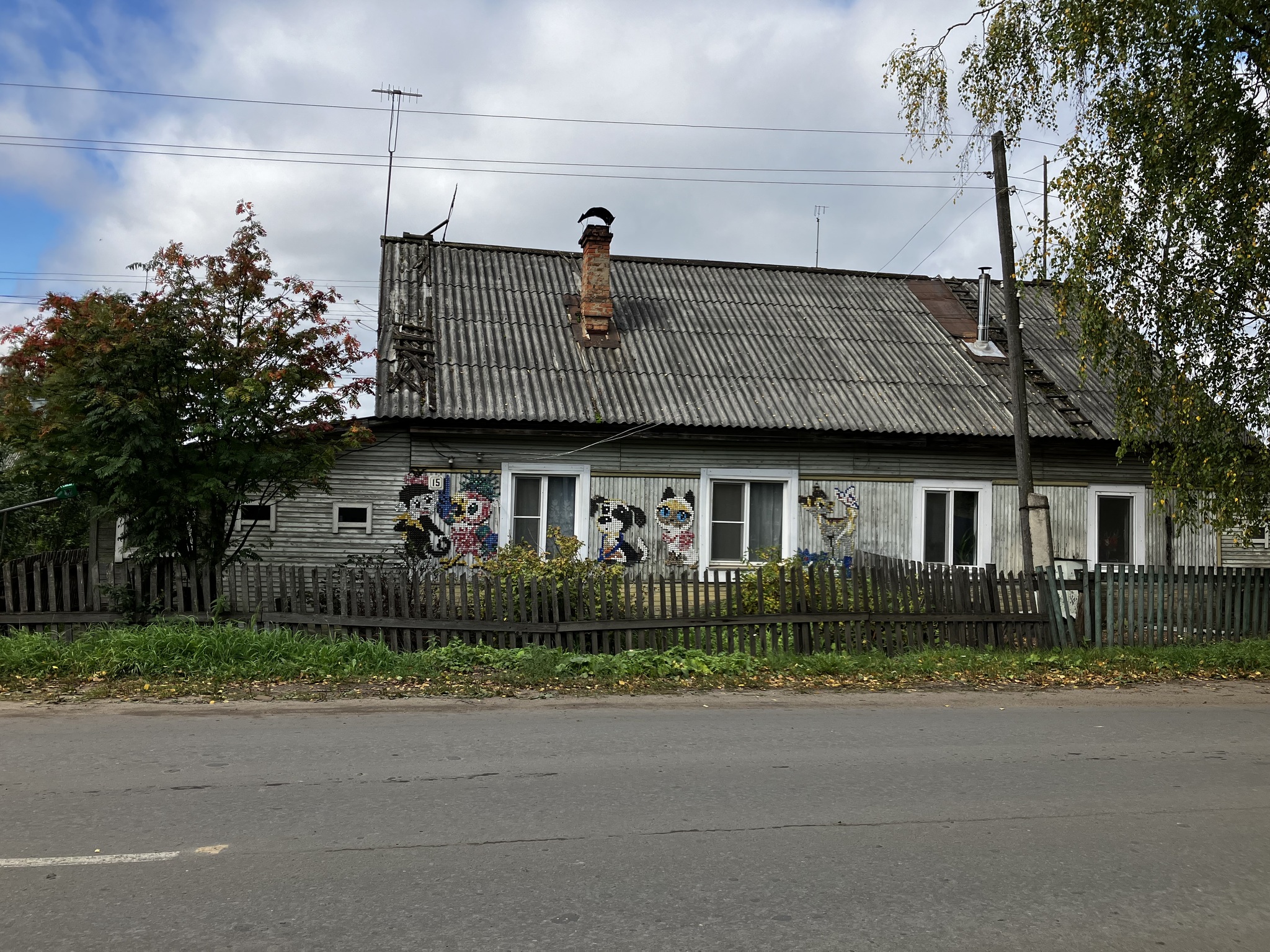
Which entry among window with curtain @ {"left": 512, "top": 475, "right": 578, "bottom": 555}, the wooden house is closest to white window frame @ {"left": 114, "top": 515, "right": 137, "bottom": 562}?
the wooden house

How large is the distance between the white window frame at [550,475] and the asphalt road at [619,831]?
7391 millimetres

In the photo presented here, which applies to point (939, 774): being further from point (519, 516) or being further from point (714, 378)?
point (714, 378)

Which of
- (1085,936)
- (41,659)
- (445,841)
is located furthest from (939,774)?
(41,659)

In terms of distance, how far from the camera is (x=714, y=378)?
17.3m

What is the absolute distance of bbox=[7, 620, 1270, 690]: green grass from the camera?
356 inches

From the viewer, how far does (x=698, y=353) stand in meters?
18.1

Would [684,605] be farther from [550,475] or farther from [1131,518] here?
[1131,518]

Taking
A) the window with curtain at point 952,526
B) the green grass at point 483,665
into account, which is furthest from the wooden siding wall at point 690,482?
the green grass at point 483,665

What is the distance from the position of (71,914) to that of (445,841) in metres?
1.57

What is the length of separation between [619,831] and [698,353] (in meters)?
13.7

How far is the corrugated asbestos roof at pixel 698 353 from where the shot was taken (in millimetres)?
16078

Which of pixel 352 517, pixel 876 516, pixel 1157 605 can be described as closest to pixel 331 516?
Answer: pixel 352 517

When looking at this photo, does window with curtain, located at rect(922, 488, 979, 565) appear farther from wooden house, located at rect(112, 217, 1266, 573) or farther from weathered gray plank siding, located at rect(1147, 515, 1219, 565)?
weathered gray plank siding, located at rect(1147, 515, 1219, 565)

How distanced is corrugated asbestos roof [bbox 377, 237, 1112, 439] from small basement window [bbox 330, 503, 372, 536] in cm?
147
